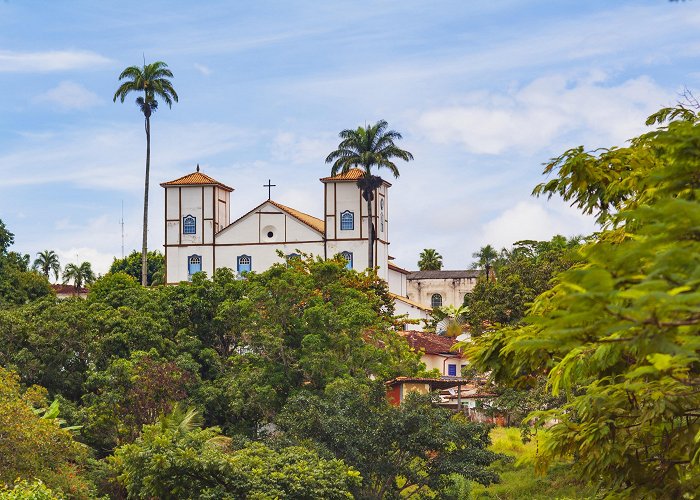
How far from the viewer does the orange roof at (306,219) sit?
75688 mm

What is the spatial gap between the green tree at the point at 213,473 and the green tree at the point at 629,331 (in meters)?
13.7

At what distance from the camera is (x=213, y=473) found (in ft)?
79.2

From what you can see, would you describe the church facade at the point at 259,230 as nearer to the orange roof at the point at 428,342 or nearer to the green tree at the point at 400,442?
the orange roof at the point at 428,342

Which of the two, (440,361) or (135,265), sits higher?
(135,265)

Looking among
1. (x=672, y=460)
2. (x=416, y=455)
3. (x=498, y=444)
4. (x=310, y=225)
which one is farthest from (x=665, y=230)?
(x=310, y=225)

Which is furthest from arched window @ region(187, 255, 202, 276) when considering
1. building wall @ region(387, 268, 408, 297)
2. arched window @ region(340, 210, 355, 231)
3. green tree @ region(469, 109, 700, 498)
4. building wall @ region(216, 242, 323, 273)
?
green tree @ region(469, 109, 700, 498)

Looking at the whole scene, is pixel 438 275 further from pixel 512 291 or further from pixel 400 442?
pixel 400 442

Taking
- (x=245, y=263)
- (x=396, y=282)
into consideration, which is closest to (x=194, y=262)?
(x=245, y=263)

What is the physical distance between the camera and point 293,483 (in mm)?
23984

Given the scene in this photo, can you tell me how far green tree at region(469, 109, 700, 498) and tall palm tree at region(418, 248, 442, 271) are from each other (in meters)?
93.1

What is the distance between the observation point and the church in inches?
2948

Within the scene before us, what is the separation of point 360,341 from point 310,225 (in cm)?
4143

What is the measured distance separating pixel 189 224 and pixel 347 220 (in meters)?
10.5

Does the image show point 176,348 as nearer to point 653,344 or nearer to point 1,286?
point 1,286
